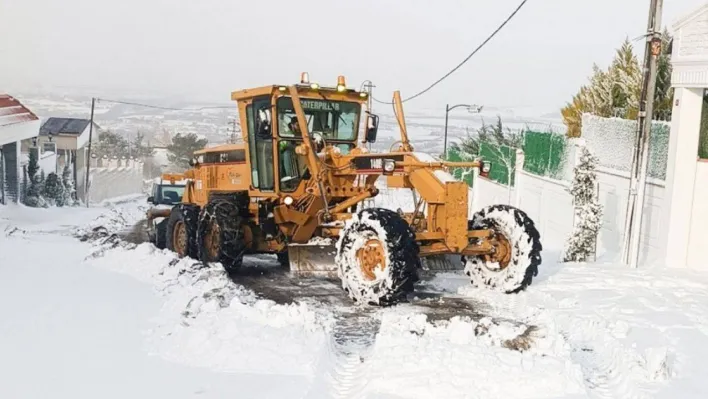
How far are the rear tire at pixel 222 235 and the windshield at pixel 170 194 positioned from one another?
277 inches

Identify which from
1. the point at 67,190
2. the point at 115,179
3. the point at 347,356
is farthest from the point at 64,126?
the point at 347,356

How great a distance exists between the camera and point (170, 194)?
18.2 metres

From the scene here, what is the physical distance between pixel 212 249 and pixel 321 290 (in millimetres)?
2258

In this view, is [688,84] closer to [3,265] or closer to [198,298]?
[198,298]

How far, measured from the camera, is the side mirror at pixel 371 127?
11281 mm

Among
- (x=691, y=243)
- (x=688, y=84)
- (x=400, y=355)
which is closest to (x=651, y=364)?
(x=400, y=355)

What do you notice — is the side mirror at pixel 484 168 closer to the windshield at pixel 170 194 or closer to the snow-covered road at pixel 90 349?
the snow-covered road at pixel 90 349

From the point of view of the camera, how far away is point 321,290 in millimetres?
9633

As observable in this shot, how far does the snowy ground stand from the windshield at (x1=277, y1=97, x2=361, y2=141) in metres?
2.22

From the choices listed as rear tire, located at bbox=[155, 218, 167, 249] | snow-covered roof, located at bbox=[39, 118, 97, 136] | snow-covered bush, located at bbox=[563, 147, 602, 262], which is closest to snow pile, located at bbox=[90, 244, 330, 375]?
rear tire, located at bbox=[155, 218, 167, 249]

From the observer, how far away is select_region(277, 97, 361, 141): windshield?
10531mm

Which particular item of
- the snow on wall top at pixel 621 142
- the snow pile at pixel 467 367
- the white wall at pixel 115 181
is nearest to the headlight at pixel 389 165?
the snow pile at pixel 467 367

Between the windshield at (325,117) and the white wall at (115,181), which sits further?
the white wall at (115,181)

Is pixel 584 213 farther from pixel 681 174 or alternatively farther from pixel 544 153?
pixel 544 153
